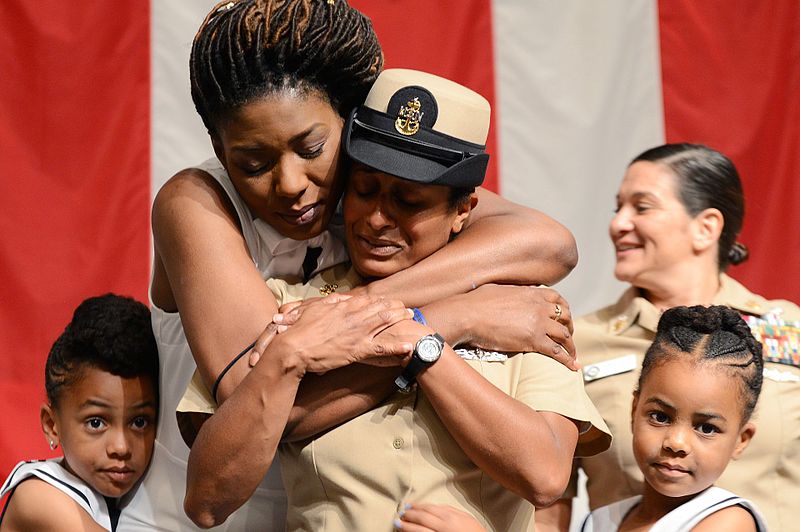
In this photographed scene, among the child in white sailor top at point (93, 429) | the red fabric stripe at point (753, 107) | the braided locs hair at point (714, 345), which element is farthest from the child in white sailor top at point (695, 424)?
the red fabric stripe at point (753, 107)

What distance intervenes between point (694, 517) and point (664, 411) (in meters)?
0.17

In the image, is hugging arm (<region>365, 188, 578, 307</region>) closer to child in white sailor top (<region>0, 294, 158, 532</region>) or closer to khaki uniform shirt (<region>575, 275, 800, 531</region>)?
child in white sailor top (<region>0, 294, 158, 532</region>)

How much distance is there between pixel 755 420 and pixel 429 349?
1011mm

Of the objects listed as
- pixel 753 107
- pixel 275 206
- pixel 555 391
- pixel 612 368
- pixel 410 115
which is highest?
pixel 410 115

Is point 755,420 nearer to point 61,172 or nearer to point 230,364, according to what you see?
→ point 230,364

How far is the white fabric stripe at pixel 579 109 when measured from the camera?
3.00 metres

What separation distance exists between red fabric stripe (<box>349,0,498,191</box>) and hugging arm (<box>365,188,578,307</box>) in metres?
1.31

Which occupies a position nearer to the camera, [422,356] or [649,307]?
[422,356]

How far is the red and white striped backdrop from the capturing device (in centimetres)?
271

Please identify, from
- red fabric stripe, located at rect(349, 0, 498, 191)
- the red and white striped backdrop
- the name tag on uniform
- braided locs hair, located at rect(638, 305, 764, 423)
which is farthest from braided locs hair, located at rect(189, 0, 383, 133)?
red fabric stripe, located at rect(349, 0, 498, 191)

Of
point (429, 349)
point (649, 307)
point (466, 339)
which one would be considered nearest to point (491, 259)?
point (466, 339)

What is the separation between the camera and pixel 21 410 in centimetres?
267

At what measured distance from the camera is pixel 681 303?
247 cm

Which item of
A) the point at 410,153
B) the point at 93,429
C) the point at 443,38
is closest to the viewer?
the point at 410,153
